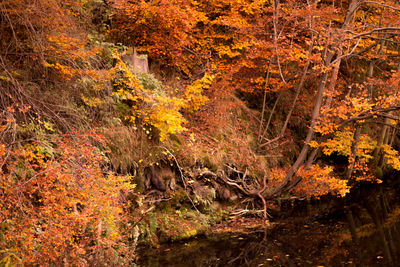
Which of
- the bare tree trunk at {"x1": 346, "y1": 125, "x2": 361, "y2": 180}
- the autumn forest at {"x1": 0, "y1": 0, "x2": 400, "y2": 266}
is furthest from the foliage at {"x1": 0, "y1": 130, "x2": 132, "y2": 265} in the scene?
the bare tree trunk at {"x1": 346, "y1": 125, "x2": 361, "y2": 180}

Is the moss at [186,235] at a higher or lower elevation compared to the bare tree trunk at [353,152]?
lower

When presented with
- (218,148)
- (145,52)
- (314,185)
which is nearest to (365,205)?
(314,185)

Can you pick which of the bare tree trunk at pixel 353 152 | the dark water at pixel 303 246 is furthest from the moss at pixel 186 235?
the bare tree trunk at pixel 353 152

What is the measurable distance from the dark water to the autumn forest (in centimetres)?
5

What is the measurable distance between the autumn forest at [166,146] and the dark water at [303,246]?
0.05 meters

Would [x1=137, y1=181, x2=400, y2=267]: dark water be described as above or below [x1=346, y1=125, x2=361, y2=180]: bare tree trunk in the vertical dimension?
below

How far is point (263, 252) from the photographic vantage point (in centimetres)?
748

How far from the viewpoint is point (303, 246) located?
302 inches

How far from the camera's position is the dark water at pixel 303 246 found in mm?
6895

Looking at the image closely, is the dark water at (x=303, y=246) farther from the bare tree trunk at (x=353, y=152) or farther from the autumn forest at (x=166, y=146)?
the bare tree trunk at (x=353, y=152)

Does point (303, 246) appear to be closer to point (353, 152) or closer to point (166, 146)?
point (166, 146)

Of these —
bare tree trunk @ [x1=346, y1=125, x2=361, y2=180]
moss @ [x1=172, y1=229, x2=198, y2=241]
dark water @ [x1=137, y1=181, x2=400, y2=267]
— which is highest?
bare tree trunk @ [x1=346, y1=125, x2=361, y2=180]

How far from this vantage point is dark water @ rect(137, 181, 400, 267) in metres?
6.89

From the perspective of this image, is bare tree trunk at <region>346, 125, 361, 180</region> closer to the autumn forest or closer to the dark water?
the autumn forest
